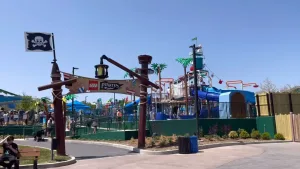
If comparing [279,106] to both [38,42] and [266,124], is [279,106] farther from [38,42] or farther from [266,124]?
[38,42]

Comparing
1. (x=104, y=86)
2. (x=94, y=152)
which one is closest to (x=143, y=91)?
(x=104, y=86)

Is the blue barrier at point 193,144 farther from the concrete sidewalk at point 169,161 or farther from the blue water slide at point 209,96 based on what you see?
the blue water slide at point 209,96

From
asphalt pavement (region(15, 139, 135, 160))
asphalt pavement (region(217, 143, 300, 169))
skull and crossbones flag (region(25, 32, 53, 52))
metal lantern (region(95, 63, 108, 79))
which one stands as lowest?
asphalt pavement (region(217, 143, 300, 169))

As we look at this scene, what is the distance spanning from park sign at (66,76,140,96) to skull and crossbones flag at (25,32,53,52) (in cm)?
209

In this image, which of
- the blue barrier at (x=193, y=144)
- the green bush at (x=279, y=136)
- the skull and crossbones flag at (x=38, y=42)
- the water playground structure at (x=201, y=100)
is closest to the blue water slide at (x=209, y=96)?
the water playground structure at (x=201, y=100)

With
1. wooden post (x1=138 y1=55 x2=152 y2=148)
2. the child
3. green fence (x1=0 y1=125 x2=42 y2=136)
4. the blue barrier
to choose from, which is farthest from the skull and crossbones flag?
green fence (x1=0 y1=125 x2=42 y2=136)

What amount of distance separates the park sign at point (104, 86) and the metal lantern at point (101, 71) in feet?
0.99

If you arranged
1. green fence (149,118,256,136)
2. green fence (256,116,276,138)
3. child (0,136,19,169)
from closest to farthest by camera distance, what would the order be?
child (0,136,19,169) → green fence (149,118,256,136) → green fence (256,116,276,138)

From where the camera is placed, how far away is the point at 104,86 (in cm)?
1742

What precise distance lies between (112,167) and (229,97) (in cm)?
1627

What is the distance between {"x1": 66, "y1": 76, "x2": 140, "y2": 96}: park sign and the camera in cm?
1675

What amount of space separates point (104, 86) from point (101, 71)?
35.0 inches

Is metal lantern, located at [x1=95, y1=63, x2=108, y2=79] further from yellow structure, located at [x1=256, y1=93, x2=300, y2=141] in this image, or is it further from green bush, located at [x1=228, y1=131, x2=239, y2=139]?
yellow structure, located at [x1=256, y1=93, x2=300, y2=141]

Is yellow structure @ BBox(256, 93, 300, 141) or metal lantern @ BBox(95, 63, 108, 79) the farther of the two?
yellow structure @ BBox(256, 93, 300, 141)
